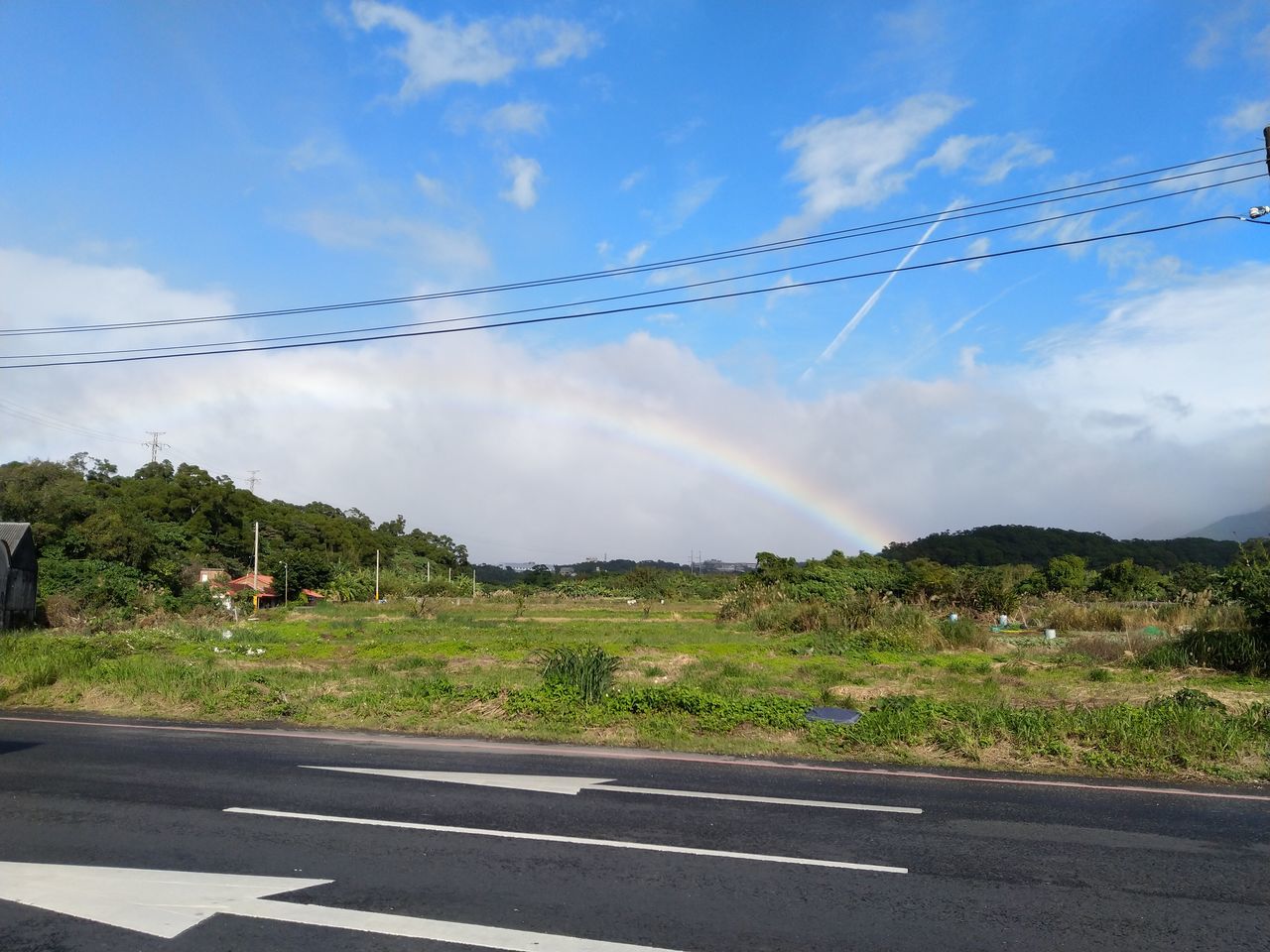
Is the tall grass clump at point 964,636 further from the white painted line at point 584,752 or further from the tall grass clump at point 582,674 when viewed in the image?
the white painted line at point 584,752

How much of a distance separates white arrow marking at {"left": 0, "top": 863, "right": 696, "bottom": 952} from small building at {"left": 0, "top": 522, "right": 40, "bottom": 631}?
2830 cm

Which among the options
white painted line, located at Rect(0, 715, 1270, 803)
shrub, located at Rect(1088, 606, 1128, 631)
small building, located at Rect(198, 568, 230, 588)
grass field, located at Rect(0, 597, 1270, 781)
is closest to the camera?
white painted line, located at Rect(0, 715, 1270, 803)

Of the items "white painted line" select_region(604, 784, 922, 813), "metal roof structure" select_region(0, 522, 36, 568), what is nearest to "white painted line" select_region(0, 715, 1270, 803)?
"white painted line" select_region(604, 784, 922, 813)

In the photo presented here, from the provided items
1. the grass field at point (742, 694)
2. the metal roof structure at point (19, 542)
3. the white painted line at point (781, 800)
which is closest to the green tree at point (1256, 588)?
the grass field at point (742, 694)

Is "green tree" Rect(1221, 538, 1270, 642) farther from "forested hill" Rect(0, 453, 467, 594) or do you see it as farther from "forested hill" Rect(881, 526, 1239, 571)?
"forested hill" Rect(881, 526, 1239, 571)

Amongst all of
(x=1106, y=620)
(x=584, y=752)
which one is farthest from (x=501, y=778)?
(x=1106, y=620)

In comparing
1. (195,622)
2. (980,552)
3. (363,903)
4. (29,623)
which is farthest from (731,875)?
(980,552)

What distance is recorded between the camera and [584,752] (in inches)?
405

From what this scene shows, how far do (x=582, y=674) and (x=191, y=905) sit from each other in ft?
26.5

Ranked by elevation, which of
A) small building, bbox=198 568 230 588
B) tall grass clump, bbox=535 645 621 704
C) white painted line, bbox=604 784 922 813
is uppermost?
small building, bbox=198 568 230 588

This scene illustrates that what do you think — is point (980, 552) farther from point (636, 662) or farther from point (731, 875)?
point (731, 875)

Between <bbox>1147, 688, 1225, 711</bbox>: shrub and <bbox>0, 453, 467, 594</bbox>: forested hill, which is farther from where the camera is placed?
<bbox>0, 453, 467, 594</bbox>: forested hill

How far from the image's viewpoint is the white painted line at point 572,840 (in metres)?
5.90

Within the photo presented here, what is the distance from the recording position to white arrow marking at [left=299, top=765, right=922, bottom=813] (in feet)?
25.0
